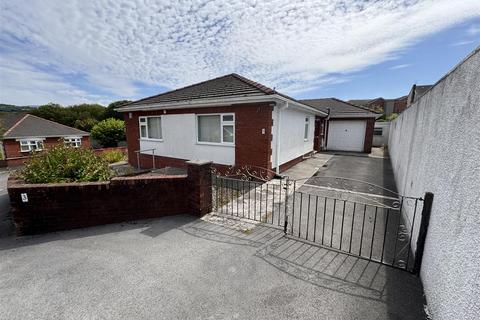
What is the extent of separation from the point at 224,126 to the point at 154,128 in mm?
4895

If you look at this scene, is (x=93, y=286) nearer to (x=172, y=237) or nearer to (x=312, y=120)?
(x=172, y=237)

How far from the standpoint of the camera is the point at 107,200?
4.59m

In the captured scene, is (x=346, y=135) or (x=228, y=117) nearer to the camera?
(x=228, y=117)

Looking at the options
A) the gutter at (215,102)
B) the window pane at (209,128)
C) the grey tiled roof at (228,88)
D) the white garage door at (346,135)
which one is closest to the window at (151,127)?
the gutter at (215,102)

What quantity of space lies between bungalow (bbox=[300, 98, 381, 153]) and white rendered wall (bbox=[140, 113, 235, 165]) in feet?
30.2

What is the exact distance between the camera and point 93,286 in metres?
2.78

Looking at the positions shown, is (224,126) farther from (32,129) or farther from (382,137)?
(32,129)

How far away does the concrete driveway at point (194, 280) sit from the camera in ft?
7.85

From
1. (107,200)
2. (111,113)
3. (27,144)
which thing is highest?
(111,113)

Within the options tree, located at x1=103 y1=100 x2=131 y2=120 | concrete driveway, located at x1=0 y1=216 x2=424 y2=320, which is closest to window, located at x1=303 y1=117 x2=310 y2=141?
concrete driveway, located at x1=0 y1=216 x2=424 y2=320

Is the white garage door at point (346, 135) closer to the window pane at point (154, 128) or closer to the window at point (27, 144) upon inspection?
the window pane at point (154, 128)

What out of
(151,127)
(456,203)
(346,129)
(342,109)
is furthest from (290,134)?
(342,109)

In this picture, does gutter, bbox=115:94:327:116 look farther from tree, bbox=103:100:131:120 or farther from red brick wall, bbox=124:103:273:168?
tree, bbox=103:100:131:120

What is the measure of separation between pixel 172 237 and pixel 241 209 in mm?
1879
